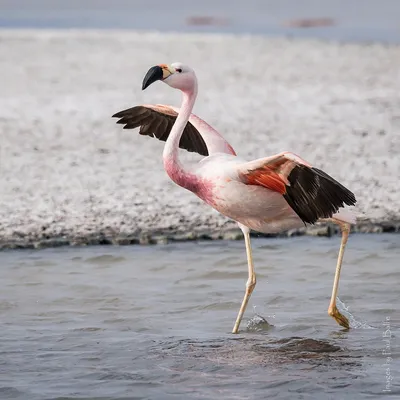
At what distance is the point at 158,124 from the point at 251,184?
46.4 inches

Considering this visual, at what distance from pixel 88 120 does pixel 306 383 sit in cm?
633

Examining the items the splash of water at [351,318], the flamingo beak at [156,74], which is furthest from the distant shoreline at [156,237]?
the flamingo beak at [156,74]

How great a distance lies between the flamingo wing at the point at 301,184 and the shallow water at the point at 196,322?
0.70 meters

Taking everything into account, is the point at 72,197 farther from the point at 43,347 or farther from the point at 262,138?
the point at 43,347

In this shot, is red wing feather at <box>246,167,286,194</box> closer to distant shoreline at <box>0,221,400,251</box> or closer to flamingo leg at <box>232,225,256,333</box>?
flamingo leg at <box>232,225,256,333</box>

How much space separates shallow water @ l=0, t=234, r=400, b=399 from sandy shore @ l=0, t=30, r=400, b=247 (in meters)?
0.46

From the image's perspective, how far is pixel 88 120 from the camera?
448 inches

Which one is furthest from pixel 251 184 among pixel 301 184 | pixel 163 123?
pixel 163 123

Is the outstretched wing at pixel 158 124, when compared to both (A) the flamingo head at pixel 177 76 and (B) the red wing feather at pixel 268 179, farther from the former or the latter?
(B) the red wing feather at pixel 268 179

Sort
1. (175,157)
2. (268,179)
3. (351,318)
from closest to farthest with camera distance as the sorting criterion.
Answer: (268,179) → (175,157) → (351,318)

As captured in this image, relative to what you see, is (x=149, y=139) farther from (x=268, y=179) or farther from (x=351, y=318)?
(x=268, y=179)

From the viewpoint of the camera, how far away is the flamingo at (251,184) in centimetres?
595

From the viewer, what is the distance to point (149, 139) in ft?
35.5

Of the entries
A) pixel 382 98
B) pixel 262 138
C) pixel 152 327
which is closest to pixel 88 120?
pixel 262 138
